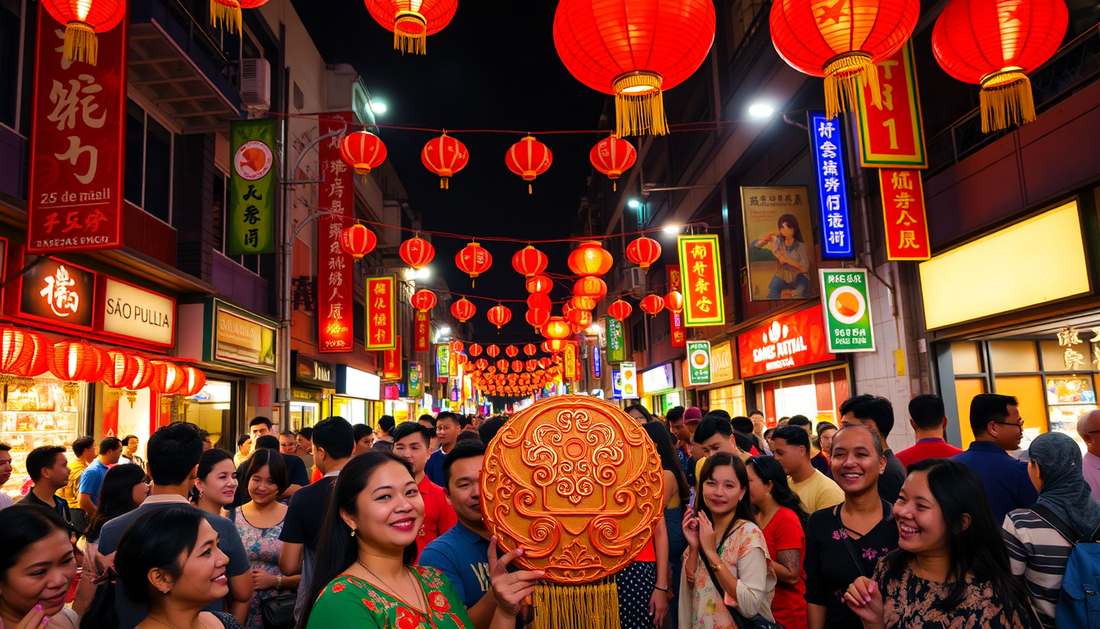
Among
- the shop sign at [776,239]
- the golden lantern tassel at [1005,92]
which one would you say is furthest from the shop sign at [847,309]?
the golden lantern tassel at [1005,92]

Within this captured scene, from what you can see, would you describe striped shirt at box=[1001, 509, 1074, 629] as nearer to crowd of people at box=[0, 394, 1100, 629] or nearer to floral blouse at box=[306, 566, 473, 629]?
crowd of people at box=[0, 394, 1100, 629]

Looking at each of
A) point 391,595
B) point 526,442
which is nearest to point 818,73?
point 526,442

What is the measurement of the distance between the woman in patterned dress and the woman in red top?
269 cm

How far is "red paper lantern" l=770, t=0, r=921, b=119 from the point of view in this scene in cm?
525

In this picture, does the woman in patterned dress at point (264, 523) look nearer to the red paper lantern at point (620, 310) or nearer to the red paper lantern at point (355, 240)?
the red paper lantern at point (355, 240)

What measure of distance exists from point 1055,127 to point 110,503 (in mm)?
9052

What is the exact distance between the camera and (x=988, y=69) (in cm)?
604

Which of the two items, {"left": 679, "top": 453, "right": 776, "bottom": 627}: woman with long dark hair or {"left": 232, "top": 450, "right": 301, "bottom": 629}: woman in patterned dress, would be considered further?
{"left": 232, "top": 450, "right": 301, "bottom": 629}: woman in patterned dress

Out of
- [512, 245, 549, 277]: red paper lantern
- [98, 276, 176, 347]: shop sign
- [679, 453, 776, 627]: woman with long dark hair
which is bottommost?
[679, 453, 776, 627]: woman with long dark hair

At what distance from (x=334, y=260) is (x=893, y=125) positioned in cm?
1265

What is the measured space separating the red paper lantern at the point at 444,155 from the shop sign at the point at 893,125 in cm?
530

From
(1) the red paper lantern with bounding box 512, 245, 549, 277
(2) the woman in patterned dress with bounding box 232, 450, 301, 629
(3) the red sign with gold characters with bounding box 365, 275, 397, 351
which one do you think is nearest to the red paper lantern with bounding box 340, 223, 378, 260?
(1) the red paper lantern with bounding box 512, 245, 549, 277

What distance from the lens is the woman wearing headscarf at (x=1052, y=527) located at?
9.50 feet

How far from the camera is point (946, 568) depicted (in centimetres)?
254
